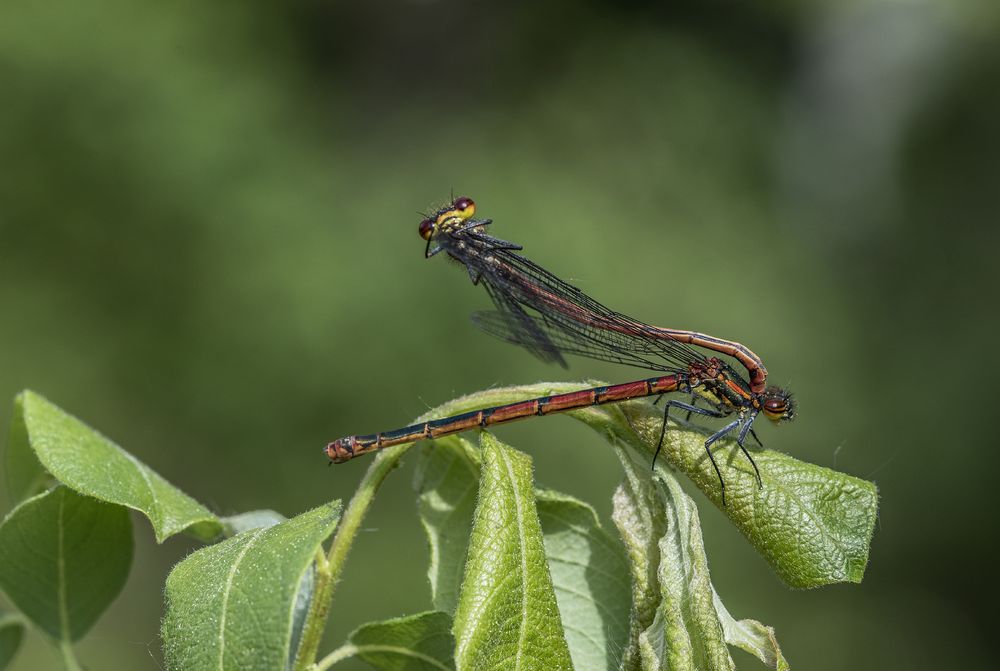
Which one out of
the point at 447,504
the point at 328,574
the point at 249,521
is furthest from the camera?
the point at 249,521

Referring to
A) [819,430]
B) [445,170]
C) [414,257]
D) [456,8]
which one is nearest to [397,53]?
[456,8]

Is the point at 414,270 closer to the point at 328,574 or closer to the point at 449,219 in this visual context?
the point at 449,219

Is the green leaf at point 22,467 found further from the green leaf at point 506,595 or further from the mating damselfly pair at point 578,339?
the green leaf at point 506,595

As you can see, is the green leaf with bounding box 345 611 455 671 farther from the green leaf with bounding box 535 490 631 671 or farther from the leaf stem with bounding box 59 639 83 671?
the leaf stem with bounding box 59 639 83 671

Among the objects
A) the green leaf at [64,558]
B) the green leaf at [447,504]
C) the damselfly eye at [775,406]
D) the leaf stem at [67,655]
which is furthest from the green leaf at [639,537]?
the leaf stem at [67,655]

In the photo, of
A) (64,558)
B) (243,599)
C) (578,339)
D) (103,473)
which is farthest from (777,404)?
(64,558)

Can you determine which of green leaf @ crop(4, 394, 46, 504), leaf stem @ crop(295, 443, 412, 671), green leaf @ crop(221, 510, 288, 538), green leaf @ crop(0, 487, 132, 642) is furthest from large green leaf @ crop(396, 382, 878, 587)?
green leaf @ crop(4, 394, 46, 504)

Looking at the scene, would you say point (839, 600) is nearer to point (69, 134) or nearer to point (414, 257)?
point (414, 257)
